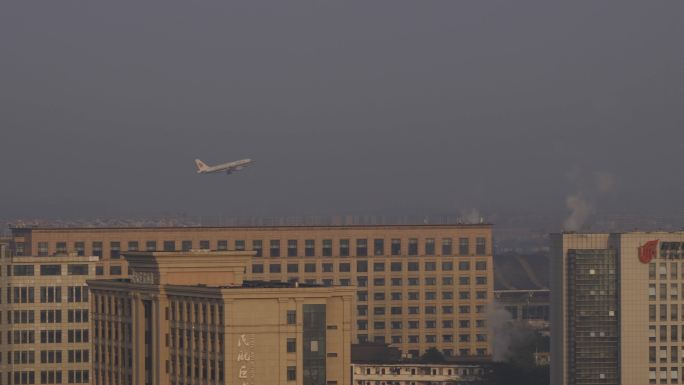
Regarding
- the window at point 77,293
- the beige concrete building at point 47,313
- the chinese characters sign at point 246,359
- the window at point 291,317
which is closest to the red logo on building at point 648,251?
the beige concrete building at point 47,313

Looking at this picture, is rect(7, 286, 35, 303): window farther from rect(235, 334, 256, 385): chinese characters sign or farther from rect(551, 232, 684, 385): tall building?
rect(551, 232, 684, 385): tall building

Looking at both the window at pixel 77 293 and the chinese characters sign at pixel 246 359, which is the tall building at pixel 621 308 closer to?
the window at pixel 77 293

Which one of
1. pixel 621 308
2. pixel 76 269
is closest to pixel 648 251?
pixel 621 308

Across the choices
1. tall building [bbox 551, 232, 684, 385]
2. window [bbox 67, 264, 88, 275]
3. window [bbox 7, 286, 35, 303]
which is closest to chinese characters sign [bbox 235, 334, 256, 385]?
window [bbox 67, 264, 88, 275]

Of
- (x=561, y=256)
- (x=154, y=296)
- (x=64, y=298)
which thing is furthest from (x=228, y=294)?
(x=561, y=256)

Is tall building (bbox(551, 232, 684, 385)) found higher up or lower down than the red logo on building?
lower down
